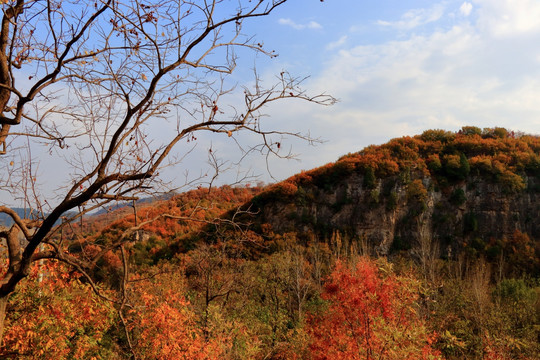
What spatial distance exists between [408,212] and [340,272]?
2267 cm

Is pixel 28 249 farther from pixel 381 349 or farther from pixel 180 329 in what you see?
pixel 180 329

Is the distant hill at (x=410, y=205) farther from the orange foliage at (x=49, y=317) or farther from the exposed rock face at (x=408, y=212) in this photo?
the orange foliage at (x=49, y=317)

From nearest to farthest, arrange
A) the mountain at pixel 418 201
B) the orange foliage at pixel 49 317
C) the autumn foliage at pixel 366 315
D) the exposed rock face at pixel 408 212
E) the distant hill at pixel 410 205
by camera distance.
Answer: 1. the orange foliage at pixel 49 317
2. the autumn foliage at pixel 366 315
3. the distant hill at pixel 410 205
4. the mountain at pixel 418 201
5. the exposed rock face at pixel 408 212

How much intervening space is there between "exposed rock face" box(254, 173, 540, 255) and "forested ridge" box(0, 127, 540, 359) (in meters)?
0.10

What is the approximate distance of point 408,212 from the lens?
33.0 m

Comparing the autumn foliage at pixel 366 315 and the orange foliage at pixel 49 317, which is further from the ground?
the orange foliage at pixel 49 317

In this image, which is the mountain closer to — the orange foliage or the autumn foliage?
the autumn foliage

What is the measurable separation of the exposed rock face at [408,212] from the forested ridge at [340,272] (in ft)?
0.34

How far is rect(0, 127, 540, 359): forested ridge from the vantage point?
7.87 m

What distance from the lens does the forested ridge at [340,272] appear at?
7871 mm

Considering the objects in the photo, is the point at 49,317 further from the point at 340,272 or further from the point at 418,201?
the point at 418,201

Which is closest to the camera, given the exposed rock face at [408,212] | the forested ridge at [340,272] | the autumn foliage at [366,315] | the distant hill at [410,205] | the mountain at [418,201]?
the autumn foliage at [366,315]

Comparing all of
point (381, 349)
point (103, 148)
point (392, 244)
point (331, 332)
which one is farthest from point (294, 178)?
point (103, 148)

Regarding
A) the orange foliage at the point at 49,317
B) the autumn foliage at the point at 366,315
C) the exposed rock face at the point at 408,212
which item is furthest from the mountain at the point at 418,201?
the orange foliage at the point at 49,317
